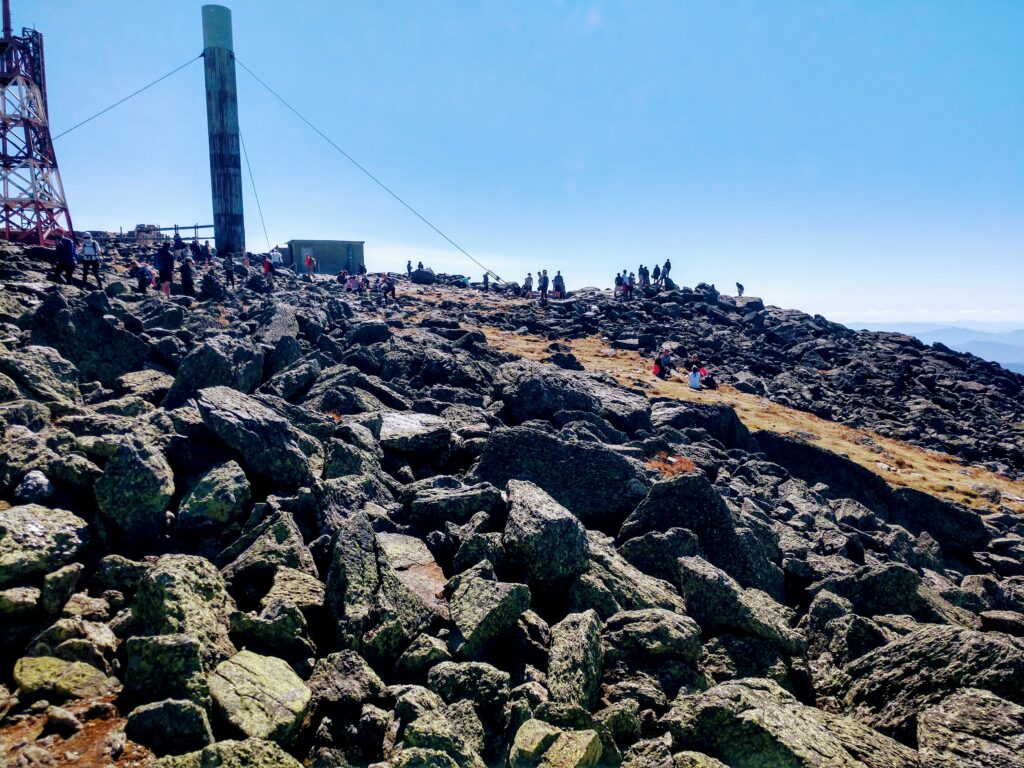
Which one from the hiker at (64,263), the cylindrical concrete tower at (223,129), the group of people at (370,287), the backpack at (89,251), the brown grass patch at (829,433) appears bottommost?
the brown grass patch at (829,433)

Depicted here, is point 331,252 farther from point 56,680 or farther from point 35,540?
point 56,680

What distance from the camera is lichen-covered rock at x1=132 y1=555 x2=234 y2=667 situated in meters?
6.48

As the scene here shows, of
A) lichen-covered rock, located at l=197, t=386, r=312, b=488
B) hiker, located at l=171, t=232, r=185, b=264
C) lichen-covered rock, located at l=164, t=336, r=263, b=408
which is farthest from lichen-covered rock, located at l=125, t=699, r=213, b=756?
hiker, located at l=171, t=232, r=185, b=264

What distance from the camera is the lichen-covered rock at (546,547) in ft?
29.3

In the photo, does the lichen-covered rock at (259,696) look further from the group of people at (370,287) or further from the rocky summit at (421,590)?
the group of people at (370,287)

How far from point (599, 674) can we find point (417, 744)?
8.33 feet

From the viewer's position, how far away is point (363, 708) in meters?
6.19

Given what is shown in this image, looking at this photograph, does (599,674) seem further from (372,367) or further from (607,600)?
(372,367)

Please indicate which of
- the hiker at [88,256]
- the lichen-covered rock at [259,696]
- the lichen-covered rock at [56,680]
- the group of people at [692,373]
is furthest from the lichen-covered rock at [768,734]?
the group of people at [692,373]

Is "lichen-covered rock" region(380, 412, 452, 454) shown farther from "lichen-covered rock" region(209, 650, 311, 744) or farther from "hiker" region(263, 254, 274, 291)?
"hiker" region(263, 254, 274, 291)

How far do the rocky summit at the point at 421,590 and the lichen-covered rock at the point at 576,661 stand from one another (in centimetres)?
4

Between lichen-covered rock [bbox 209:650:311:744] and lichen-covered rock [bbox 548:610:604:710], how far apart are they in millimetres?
2659

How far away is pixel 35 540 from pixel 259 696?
11.4 ft

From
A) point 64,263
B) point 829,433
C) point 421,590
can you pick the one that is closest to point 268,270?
point 64,263
